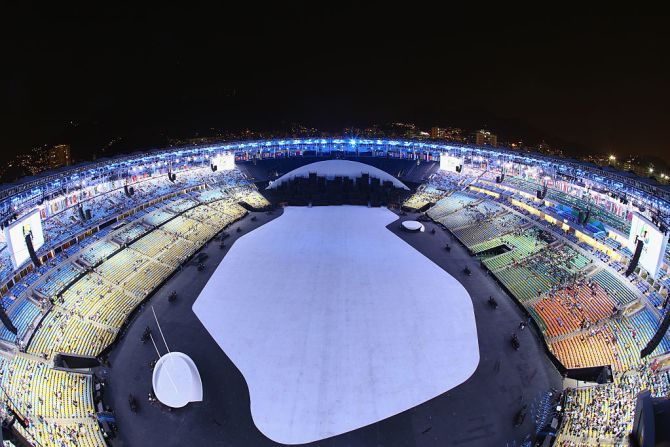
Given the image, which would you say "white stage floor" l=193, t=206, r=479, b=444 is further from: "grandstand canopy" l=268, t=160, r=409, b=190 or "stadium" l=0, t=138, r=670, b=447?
"grandstand canopy" l=268, t=160, r=409, b=190

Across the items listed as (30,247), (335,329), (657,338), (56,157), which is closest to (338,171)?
(335,329)

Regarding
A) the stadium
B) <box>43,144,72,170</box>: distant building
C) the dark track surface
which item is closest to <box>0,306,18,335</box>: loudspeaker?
the stadium

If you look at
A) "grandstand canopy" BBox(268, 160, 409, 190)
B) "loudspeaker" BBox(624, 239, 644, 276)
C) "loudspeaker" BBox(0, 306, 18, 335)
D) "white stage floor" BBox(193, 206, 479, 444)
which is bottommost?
"white stage floor" BBox(193, 206, 479, 444)

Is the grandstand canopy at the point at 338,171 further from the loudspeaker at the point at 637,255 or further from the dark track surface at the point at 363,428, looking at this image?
the loudspeaker at the point at 637,255

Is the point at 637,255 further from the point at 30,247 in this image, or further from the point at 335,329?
the point at 30,247

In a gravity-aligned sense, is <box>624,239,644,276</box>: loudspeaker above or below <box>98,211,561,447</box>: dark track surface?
above

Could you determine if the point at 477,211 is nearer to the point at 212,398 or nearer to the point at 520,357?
the point at 520,357
